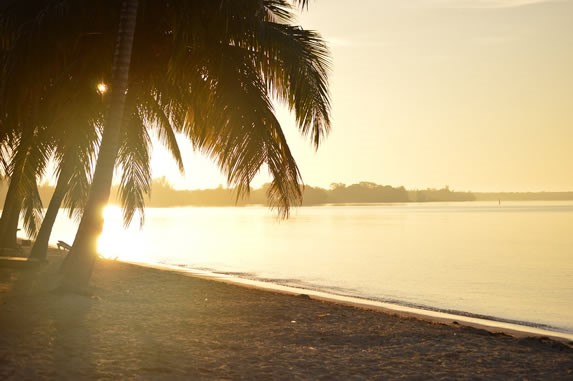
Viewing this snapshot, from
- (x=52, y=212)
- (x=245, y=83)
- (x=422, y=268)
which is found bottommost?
(x=422, y=268)

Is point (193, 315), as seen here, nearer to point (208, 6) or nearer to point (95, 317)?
point (95, 317)

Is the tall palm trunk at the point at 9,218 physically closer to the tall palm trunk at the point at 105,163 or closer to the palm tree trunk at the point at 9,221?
the palm tree trunk at the point at 9,221

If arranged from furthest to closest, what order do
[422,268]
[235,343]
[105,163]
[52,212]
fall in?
[422,268] < [52,212] < [105,163] < [235,343]

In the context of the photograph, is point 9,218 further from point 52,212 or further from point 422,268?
point 422,268

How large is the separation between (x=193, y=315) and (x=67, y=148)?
559 centimetres

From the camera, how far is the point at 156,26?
37.6 ft

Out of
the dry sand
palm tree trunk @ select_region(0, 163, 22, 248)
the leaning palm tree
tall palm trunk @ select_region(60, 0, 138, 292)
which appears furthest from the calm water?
tall palm trunk @ select_region(60, 0, 138, 292)

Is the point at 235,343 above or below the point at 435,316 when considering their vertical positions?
above

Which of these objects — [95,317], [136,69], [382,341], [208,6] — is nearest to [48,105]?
[136,69]

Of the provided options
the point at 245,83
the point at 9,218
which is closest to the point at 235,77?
the point at 245,83

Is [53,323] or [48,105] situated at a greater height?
[48,105]

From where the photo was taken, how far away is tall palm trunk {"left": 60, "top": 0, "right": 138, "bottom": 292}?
1016 cm

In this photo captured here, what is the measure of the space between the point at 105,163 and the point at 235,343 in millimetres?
4250

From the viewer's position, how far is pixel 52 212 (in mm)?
14438
